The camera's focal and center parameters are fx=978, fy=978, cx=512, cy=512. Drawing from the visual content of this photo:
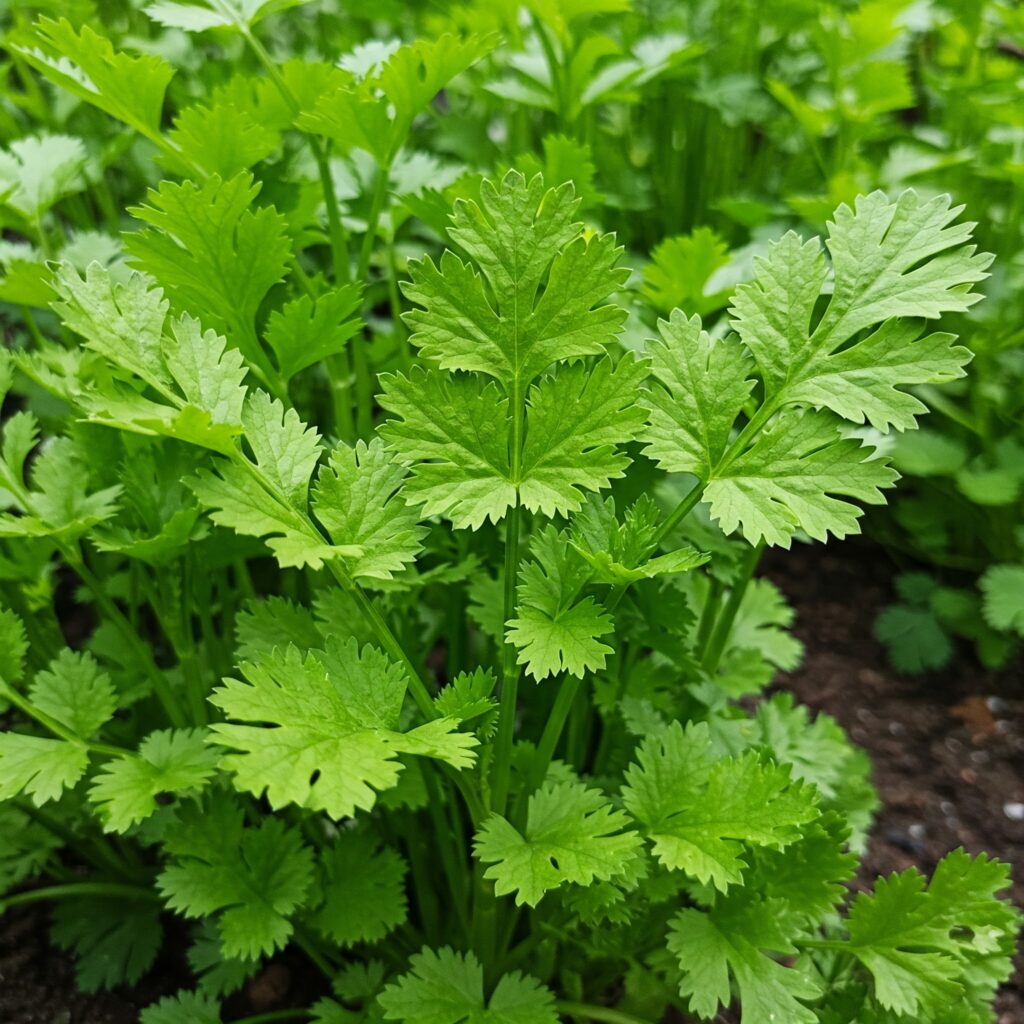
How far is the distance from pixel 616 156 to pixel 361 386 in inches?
33.6

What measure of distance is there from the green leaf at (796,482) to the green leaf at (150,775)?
42cm

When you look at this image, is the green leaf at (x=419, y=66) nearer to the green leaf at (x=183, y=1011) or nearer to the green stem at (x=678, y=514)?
the green stem at (x=678, y=514)

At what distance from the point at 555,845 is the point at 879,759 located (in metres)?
0.84

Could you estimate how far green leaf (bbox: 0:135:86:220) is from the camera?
0.98 m

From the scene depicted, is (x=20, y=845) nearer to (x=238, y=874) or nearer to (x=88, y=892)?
(x=88, y=892)

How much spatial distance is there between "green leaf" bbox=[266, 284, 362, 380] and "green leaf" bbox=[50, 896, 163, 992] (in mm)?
590

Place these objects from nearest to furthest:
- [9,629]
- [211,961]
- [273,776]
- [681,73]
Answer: [273,776], [9,629], [211,961], [681,73]

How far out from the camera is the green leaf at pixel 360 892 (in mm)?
787

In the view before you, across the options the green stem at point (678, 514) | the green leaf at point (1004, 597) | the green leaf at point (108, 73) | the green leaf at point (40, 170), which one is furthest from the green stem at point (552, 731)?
the green leaf at point (1004, 597)

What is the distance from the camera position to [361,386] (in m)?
0.96

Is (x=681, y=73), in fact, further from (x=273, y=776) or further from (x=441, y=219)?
(x=273, y=776)

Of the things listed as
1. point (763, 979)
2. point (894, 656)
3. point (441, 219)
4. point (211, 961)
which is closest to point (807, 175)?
point (894, 656)

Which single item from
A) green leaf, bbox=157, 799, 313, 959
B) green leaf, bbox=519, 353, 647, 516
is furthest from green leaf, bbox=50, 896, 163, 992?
green leaf, bbox=519, 353, 647, 516

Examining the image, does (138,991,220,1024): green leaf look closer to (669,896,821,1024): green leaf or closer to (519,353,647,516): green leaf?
(669,896,821,1024): green leaf
